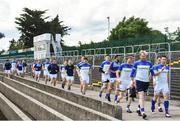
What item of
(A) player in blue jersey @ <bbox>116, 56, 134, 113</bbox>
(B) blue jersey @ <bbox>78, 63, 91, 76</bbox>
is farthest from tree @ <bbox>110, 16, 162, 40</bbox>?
(A) player in blue jersey @ <bbox>116, 56, 134, 113</bbox>

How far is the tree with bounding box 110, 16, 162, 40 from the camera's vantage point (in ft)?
280

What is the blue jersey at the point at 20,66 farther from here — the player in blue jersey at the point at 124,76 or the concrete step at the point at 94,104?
the player in blue jersey at the point at 124,76

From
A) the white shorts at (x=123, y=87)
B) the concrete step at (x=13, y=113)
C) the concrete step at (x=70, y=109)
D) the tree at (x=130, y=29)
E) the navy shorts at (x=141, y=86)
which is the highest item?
the tree at (x=130, y=29)

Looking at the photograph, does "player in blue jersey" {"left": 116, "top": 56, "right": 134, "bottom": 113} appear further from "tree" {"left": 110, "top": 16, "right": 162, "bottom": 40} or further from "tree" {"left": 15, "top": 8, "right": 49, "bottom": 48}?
"tree" {"left": 15, "top": 8, "right": 49, "bottom": 48}

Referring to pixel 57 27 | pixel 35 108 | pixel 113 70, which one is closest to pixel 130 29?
pixel 57 27

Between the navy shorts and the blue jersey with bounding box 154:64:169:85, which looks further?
the blue jersey with bounding box 154:64:169:85

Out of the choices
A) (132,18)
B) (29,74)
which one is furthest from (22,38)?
(29,74)

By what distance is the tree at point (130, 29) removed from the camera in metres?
85.4

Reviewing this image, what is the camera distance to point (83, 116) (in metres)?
14.1

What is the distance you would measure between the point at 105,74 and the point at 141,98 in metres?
7.99

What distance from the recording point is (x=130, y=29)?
3364 inches

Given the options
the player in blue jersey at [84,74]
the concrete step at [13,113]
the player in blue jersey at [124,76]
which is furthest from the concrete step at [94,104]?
the concrete step at [13,113]

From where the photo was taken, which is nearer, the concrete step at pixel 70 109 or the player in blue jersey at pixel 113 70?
the concrete step at pixel 70 109

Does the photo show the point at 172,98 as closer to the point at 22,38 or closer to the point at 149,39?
the point at 149,39
